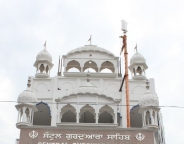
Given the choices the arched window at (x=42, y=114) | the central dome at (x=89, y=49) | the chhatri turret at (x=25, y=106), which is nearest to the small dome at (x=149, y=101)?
the chhatri turret at (x=25, y=106)

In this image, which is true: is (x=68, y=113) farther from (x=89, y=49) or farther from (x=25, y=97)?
(x=89, y=49)

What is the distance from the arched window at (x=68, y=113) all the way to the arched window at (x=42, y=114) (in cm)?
177

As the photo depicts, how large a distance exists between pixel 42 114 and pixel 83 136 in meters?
8.65

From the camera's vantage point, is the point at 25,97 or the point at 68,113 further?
the point at 68,113

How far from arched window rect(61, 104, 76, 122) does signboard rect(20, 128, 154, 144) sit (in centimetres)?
354

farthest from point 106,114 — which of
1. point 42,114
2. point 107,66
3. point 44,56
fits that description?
point 44,56

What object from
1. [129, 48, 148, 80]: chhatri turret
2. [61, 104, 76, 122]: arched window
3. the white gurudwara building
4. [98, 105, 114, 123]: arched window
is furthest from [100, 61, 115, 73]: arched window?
[61, 104, 76, 122]: arched window

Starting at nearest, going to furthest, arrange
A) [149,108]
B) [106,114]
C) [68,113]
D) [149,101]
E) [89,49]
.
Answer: [149,108], [149,101], [68,113], [106,114], [89,49]

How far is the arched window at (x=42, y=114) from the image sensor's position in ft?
92.2

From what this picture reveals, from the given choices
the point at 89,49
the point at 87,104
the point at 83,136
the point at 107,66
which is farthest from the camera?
the point at 107,66

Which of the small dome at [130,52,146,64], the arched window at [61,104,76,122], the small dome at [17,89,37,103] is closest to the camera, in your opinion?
the small dome at [17,89,37,103]

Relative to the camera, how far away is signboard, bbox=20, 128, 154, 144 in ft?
68.1

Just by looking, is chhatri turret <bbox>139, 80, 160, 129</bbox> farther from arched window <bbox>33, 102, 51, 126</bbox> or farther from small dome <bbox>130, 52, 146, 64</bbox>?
small dome <bbox>130, 52, 146, 64</bbox>

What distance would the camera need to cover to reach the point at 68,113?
86.5 feet
